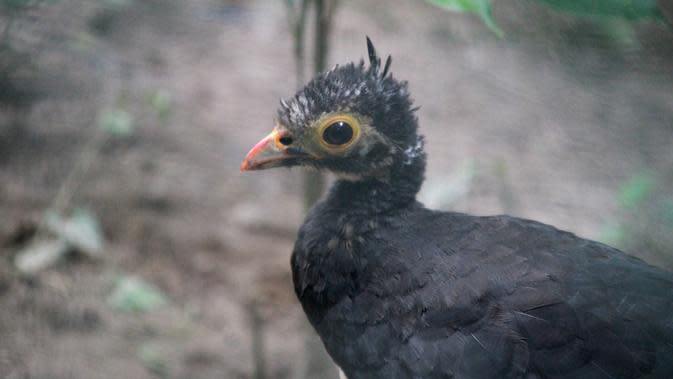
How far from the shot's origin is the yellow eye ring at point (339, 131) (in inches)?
93.0

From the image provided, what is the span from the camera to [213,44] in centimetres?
586

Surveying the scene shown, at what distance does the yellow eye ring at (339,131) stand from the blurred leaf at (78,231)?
2.16m

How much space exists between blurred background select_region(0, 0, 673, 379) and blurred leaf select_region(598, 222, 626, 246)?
0.02 meters

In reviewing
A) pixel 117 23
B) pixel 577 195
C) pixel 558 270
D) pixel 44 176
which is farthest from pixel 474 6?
pixel 117 23

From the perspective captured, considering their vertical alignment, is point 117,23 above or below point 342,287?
above

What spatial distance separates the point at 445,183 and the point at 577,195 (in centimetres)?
88

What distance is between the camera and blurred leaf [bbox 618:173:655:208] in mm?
3326

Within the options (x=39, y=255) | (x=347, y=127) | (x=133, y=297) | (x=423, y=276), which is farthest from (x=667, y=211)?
(x=39, y=255)

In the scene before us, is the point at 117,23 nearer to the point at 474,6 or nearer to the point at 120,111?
the point at 120,111

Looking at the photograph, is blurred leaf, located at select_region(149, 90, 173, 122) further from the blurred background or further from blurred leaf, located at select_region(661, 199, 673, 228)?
blurred leaf, located at select_region(661, 199, 673, 228)

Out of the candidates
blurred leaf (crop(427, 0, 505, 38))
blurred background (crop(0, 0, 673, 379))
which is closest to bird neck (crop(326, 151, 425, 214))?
blurred background (crop(0, 0, 673, 379))

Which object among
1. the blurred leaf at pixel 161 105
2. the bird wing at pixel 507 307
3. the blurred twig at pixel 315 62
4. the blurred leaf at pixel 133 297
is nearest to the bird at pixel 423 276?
the bird wing at pixel 507 307

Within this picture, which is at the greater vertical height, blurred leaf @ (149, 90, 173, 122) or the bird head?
blurred leaf @ (149, 90, 173, 122)

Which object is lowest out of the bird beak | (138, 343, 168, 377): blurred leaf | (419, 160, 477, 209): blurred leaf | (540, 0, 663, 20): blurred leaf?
(138, 343, 168, 377): blurred leaf
